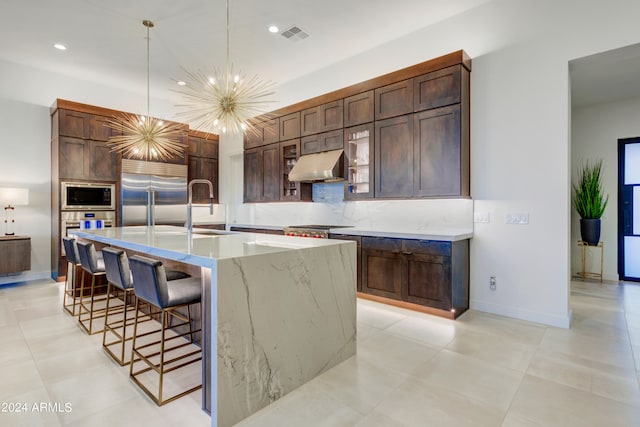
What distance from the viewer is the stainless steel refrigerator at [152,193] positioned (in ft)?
19.0

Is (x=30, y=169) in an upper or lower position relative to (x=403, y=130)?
lower

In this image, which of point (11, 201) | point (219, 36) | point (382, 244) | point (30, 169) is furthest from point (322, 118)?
point (30, 169)

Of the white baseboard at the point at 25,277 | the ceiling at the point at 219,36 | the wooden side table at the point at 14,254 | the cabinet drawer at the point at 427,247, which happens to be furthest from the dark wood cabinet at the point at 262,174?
the white baseboard at the point at 25,277

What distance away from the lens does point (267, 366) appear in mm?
1925

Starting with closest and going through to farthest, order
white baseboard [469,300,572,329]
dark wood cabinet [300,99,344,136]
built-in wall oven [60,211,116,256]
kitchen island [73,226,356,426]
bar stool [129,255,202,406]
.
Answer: kitchen island [73,226,356,426] < bar stool [129,255,202,406] < white baseboard [469,300,572,329] < dark wood cabinet [300,99,344,136] < built-in wall oven [60,211,116,256]

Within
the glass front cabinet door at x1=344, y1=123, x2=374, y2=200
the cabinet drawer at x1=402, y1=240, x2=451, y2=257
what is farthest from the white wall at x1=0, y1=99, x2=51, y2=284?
the cabinet drawer at x1=402, y1=240, x2=451, y2=257

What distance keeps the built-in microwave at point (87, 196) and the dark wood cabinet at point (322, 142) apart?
3.51 metres

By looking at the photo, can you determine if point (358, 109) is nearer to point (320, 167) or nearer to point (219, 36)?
point (320, 167)

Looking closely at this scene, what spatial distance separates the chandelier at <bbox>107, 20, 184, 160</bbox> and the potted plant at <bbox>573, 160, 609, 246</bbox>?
6432 millimetres

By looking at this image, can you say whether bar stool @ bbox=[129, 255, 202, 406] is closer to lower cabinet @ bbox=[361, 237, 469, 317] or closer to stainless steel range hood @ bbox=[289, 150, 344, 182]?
lower cabinet @ bbox=[361, 237, 469, 317]

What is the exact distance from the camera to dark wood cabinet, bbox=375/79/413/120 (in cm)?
391

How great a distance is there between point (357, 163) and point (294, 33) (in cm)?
194

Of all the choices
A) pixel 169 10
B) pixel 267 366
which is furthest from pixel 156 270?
pixel 169 10

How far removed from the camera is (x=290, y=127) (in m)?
5.44
